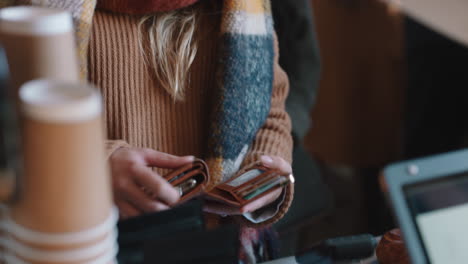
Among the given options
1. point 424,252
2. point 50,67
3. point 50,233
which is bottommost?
point 424,252

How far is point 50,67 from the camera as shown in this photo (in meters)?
0.40

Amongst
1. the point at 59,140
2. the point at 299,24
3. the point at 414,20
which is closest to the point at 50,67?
the point at 59,140

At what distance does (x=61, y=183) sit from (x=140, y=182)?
22 centimetres

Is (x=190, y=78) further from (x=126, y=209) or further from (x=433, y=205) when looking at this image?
(x=433, y=205)

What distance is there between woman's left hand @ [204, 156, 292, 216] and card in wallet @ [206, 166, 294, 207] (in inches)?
0.9

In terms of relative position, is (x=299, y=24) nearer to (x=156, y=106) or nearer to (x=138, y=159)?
(x=156, y=106)

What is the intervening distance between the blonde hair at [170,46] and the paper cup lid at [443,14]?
37.8 inches

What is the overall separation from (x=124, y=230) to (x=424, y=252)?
250 mm

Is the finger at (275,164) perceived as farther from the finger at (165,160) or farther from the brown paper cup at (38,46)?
the brown paper cup at (38,46)

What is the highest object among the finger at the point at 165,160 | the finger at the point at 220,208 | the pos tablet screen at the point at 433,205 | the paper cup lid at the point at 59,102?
the paper cup lid at the point at 59,102

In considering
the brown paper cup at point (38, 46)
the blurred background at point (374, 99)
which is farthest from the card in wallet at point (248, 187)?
the blurred background at point (374, 99)

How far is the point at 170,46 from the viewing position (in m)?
0.77

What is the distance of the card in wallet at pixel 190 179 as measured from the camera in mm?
571

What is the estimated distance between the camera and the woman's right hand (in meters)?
0.54
